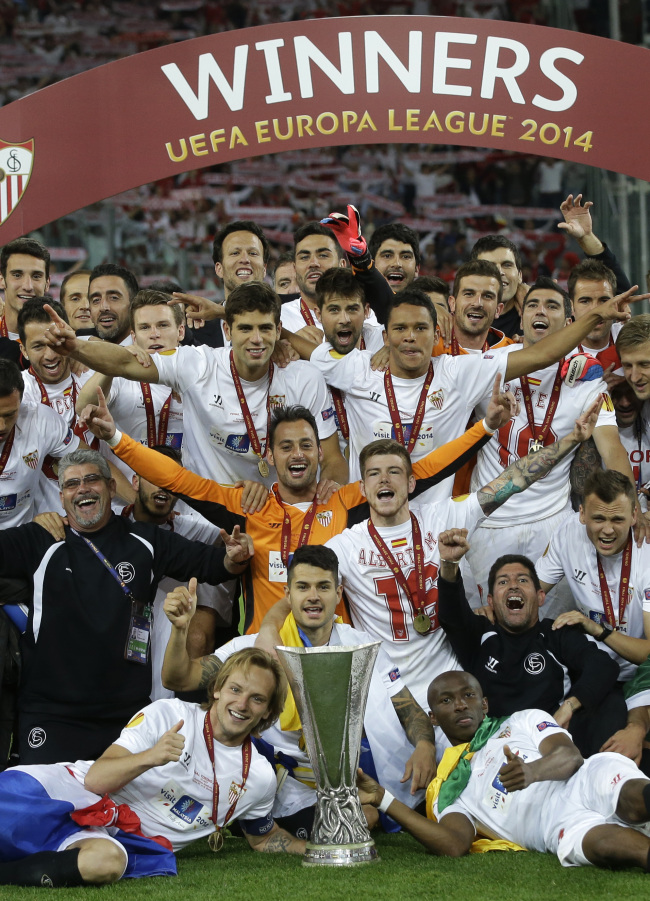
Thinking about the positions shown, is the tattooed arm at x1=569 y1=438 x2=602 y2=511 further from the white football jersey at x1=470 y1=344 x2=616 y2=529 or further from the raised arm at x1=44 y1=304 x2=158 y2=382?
the raised arm at x1=44 y1=304 x2=158 y2=382

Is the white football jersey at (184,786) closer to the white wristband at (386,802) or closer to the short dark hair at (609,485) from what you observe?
the white wristband at (386,802)

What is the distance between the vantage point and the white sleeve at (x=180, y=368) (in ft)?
18.8

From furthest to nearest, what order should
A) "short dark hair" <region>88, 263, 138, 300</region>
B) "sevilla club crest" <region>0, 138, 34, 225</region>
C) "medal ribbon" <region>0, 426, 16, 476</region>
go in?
"short dark hair" <region>88, 263, 138, 300</region>
"sevilla club crest" <region>0, 138, 34, 225</region>
"medal ribbon" <region>0, 426, 16, 476</region>

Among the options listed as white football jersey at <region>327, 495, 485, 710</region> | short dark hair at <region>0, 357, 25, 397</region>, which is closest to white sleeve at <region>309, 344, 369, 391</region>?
white football jersey at <region>327, 495, 485, 710</region>

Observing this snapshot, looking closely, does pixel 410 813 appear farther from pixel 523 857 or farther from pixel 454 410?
pixel 454 410

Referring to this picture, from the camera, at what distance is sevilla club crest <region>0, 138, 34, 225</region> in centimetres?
647

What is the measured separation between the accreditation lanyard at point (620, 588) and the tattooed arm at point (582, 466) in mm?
657

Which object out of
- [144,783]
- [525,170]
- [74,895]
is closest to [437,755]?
[144,783]

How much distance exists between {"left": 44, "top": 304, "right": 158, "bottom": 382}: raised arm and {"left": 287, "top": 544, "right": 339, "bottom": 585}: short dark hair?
4.20 feet

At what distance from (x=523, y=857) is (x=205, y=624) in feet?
6.75

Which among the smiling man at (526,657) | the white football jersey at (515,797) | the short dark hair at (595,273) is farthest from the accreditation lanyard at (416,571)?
the short dark hair at (595,273)

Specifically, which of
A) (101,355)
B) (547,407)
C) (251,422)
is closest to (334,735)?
(251,422)

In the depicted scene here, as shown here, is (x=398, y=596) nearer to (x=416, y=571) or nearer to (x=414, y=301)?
(x=416, y=571)

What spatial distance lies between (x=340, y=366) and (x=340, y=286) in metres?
0.42
